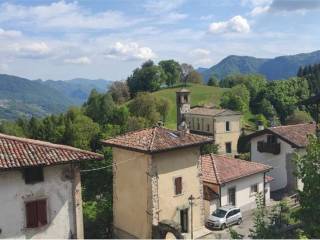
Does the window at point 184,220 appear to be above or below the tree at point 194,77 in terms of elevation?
below

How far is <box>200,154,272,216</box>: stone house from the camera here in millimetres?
34031

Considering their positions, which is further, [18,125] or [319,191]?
[18,125]

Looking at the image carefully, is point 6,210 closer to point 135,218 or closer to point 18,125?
point 135,218

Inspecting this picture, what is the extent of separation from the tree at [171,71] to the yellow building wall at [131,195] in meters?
111

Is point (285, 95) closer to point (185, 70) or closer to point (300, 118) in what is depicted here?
point (300, 118)

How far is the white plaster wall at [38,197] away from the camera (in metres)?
21.4

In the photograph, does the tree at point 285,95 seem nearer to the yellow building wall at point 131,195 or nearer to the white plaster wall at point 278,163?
the white plaster wall at point 278,163

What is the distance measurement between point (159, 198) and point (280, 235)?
1653 centimetres

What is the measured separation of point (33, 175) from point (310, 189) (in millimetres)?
14055

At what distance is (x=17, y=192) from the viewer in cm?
2169

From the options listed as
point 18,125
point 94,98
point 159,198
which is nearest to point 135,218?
point 159,198

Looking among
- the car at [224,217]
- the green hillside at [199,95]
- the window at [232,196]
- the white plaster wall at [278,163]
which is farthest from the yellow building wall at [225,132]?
the green hillside at [199,95]

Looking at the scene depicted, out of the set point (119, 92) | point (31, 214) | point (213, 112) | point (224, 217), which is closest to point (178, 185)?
point (224, 217)

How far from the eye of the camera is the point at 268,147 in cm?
4381
